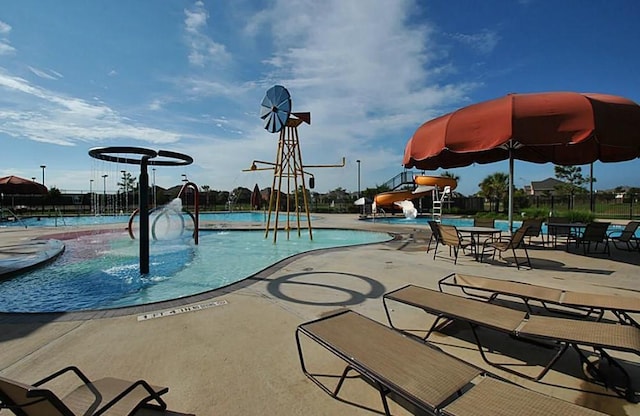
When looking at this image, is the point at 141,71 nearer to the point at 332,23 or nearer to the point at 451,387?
the point at 332,23

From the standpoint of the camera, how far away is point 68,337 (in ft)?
11.5

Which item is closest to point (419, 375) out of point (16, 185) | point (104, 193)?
point (16, 185)

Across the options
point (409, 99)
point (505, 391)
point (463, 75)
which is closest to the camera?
point (505, 391)

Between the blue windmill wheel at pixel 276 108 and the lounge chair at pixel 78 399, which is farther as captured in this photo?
the blue windmill wheel at pixel 276 108

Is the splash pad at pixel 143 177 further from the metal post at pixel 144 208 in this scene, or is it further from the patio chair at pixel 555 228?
the patio chair at pixel 555 228

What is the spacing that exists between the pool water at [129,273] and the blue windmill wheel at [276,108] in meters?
4.13

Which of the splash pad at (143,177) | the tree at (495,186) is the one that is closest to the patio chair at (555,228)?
the splash pad at (143,177)

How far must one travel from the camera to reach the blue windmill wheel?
10.9 meters

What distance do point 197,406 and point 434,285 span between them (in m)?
4.08

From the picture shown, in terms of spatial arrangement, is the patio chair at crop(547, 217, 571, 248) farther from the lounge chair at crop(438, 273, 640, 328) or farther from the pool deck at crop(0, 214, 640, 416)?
the lounge chair at crop(438, 273, 640, 328)

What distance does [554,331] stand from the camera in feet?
8.33

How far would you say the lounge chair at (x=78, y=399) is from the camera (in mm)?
1445

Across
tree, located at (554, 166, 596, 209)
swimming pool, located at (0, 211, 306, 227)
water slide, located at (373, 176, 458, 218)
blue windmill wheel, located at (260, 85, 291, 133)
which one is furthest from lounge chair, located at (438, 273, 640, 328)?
tree, located at (554, 166, 596, 209)

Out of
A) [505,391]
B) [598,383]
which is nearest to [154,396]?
[505,391]
